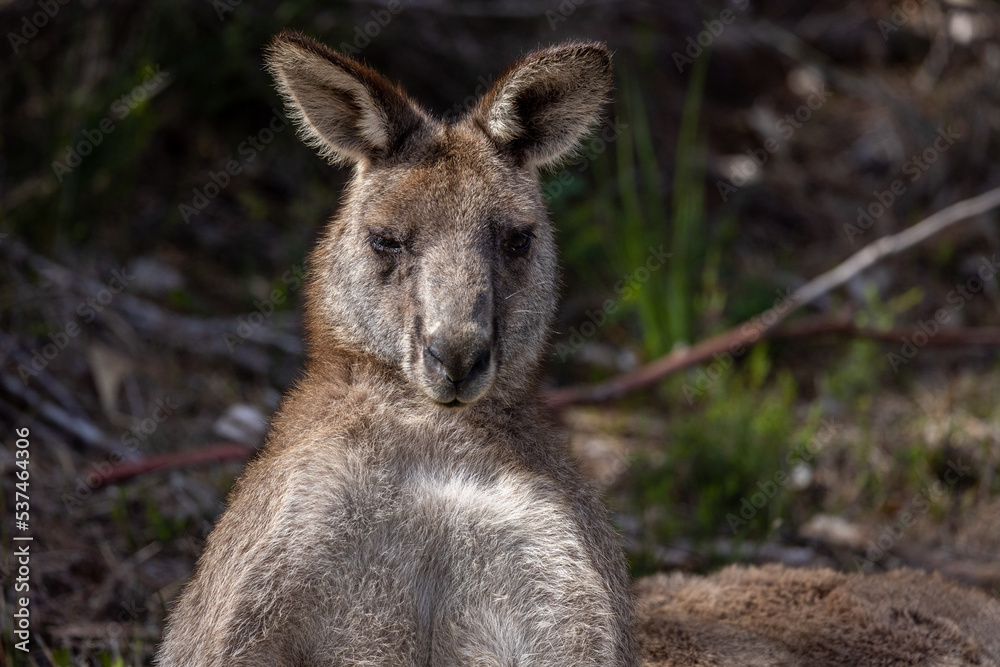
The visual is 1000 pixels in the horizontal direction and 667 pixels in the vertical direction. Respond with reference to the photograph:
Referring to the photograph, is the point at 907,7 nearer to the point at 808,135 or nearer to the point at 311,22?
the point at 808,135

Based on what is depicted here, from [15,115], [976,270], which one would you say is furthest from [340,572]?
[976,270]

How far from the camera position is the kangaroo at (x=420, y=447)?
9.56 feet

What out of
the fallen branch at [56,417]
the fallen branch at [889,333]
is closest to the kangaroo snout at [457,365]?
the fallen branch at [56,417]

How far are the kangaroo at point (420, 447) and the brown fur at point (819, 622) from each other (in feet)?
1.29

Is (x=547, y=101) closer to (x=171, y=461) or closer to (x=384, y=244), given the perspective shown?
(x=384, y=244)

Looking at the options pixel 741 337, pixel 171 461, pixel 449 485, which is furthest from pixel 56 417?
pixel 741 337

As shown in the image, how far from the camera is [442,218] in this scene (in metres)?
3.27

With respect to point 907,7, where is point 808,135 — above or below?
below

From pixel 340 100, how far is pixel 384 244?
57cm

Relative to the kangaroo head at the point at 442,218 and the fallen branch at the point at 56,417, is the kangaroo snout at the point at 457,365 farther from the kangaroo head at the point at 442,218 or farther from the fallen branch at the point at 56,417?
the fallen branch at the point at 56,417

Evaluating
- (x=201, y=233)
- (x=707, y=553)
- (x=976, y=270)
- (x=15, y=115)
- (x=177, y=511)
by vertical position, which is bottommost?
(x=976, y=270)

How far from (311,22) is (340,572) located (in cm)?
573

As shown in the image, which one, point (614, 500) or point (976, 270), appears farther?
point (976, 270)

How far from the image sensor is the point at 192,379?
263 inches
